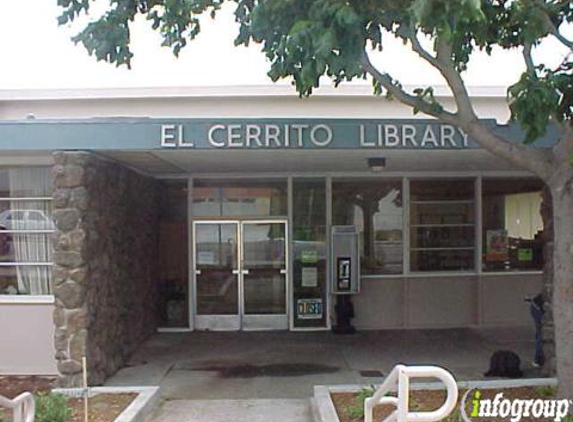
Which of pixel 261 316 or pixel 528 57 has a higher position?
pixel 528 57

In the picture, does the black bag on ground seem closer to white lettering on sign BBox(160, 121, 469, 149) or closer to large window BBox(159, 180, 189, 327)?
white lettering on sign BBox(160, 121, 469, 149)

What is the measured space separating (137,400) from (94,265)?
1.88 meters

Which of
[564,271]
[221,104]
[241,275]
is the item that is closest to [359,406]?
[564,271]

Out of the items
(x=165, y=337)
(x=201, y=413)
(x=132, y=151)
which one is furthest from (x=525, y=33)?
(x=165, y=337)

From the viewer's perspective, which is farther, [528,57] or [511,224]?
[511,224]

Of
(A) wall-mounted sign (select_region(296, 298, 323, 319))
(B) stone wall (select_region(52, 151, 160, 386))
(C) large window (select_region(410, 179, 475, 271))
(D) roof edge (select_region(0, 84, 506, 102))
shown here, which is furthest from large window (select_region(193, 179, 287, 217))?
(C) large window (select_region(410, 179, 475, 271))

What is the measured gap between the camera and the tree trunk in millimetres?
5504

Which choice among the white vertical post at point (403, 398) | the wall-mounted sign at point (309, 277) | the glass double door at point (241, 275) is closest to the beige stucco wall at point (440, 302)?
the wall-mounted sign at point (309, 277)

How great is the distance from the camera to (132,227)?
30.7 ft

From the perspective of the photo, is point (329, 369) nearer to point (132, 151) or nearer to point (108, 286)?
point (108, 286)

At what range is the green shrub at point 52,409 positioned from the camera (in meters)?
A: 5.64

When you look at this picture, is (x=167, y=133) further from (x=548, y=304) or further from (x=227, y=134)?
(x=548, y=304)

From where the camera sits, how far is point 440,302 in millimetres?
11188

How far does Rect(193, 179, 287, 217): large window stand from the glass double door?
0.19 m
